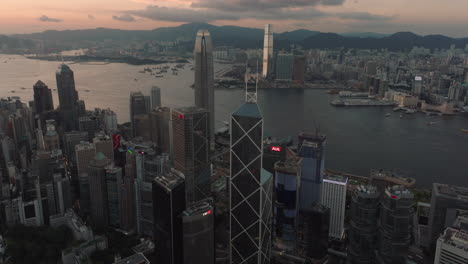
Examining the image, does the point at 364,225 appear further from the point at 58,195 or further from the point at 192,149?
the point at 58,195

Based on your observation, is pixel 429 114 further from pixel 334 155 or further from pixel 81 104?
pixel 81 104

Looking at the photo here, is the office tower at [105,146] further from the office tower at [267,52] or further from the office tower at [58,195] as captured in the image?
the office tower at [267,52]

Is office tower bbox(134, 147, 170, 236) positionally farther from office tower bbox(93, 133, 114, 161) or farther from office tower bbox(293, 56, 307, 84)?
office tower bbox(293, 56, 307, 84)

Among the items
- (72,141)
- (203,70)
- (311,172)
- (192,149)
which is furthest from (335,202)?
(72,141)

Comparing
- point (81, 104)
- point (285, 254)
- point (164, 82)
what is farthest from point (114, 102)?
point (285, 254)

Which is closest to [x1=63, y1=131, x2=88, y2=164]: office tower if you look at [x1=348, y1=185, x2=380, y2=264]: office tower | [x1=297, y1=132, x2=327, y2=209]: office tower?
[x1=297, y1=132, x2=327, y2=209]: office tower

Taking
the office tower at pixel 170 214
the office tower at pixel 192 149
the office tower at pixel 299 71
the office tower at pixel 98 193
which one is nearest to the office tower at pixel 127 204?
the office tower at pixel 98 193
